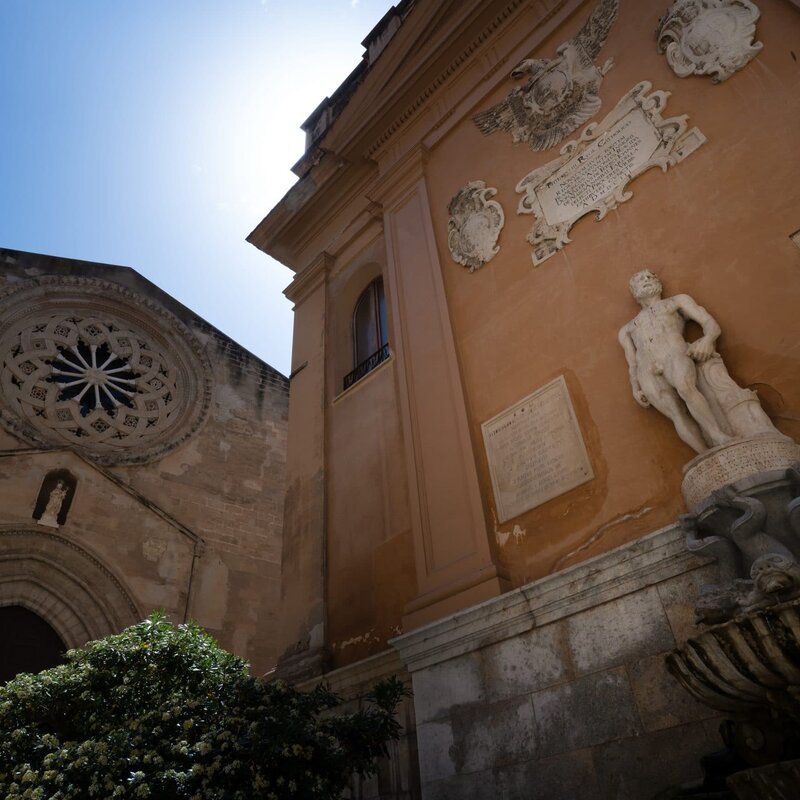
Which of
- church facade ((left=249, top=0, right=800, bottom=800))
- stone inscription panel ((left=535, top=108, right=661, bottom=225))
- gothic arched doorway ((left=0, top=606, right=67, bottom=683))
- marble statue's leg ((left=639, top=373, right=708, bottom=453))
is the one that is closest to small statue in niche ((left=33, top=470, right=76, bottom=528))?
gothic arched doorway ((left=0, top=606, right=67, bottom=683))

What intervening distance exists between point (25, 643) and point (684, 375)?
9.82 meters

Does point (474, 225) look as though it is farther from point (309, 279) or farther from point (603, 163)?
point (309, 279)

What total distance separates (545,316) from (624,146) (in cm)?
167

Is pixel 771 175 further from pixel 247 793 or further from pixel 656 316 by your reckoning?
pixel 247 793

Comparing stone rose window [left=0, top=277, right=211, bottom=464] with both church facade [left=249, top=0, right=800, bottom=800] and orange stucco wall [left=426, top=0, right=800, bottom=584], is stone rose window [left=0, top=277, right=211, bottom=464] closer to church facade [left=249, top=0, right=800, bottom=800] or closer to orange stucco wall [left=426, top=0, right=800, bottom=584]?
church facade [left=249, top=0, right=800, bottom=800]

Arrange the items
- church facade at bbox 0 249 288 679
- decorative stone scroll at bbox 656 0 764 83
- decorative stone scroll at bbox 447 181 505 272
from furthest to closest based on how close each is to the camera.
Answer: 1. church facade at bbox 0 249 288 679
2. decorative stone scroll at bbox 447 181 505 272
3. decorative stone scroll at bbox 656 0 764 83

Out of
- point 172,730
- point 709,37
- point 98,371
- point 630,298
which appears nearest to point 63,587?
point 98,371

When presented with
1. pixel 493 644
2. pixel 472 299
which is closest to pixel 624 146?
pixel 472 299

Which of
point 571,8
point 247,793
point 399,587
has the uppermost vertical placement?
point 571,8

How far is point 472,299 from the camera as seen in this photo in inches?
277

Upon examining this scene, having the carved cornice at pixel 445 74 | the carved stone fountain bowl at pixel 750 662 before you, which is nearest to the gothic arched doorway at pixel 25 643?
the carved cornice at pixel 445 74

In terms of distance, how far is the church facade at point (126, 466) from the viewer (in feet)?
34.8

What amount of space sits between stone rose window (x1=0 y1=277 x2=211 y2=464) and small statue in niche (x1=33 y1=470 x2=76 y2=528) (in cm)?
85

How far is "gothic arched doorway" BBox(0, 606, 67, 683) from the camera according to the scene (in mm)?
9922
